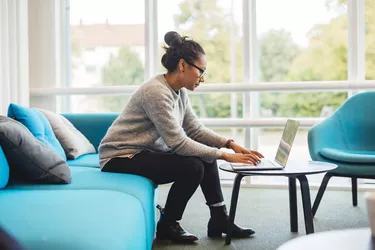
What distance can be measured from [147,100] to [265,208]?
Result: 1323 mm

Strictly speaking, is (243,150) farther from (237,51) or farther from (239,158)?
(237,51)

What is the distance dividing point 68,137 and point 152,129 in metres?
0.84

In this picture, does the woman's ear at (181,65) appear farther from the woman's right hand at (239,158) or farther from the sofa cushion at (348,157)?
the sofa cushion at (348,157)

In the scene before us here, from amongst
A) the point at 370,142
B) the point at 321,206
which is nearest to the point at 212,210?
the point at 321,206

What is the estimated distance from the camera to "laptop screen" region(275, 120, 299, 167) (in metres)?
2.34

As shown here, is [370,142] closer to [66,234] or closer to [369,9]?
[369,9]

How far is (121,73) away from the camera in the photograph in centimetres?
446

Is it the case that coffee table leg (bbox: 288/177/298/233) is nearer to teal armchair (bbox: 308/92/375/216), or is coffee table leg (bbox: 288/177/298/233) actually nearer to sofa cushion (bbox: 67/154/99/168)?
teal armchair (bbox: 308/92/375/216)

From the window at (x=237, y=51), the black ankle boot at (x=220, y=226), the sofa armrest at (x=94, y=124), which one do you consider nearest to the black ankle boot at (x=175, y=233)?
the black ankle boot at (x=220, y=226)

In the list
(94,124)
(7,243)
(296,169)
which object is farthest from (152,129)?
(7,243)

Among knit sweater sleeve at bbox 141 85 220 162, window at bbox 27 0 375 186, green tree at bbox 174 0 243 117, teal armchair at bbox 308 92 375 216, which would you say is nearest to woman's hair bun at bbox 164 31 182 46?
knit sweater sleeve at bbox 141 85 220 162

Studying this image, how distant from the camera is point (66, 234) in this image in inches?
53.1

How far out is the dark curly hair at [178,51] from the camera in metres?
2.49

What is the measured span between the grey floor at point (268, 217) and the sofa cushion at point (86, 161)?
25.0 inches
